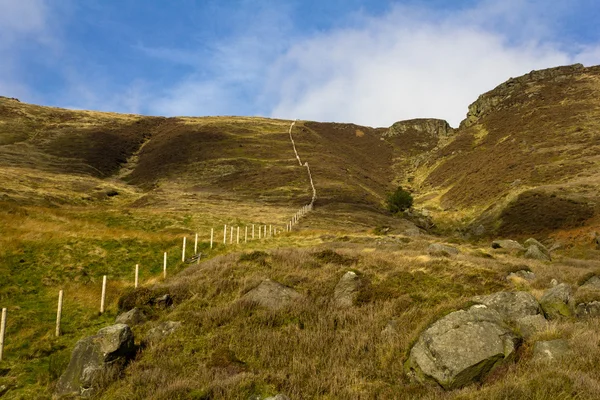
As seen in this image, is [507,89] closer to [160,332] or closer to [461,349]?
[461,349]

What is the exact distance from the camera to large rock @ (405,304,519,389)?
7.64 metres

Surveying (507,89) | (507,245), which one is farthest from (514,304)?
(507,89)

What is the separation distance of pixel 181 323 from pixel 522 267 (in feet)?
52.8

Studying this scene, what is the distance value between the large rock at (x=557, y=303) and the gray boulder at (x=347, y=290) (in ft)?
18.5

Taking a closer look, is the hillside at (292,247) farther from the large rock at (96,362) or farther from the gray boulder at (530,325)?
the large rock at (96,362)

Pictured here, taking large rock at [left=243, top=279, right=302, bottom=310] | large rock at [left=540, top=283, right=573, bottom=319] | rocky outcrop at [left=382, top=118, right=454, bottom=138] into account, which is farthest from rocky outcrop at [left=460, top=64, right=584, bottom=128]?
large rock at [left=243, top=279, right=302, bottom=310]

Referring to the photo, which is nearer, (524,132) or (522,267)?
(522,267)

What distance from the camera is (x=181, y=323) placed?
12227 mm

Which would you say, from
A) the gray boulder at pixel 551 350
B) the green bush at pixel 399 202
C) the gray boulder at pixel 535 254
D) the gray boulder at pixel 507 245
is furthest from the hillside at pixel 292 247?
the green bush at pixel 399 202

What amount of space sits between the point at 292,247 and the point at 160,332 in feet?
52.4

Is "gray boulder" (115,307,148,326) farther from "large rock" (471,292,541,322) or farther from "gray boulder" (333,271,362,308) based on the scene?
"large rock" (471,292,541,322)

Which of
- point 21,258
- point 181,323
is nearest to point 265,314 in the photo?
point 181,323

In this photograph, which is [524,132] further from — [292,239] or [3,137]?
[3,137]

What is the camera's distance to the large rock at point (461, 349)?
7637 mm
